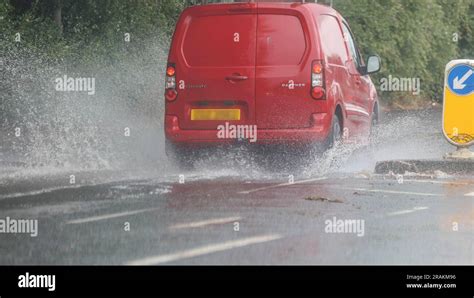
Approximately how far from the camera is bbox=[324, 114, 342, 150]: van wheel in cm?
1363

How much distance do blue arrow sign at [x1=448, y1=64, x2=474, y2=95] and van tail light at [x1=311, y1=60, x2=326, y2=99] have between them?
2267 mm

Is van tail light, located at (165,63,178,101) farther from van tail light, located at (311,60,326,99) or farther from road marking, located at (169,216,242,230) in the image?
road marking, located at (169,216,242,230)

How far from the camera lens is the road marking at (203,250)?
7414 mm

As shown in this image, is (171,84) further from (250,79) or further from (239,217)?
(239,217)

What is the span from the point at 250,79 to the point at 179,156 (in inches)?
48.2

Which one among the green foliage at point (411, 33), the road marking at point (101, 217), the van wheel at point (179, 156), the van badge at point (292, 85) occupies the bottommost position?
the road marking at point (101, 217)

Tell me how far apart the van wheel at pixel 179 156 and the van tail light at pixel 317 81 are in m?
1.61

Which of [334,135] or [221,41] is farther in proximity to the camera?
[334,135]

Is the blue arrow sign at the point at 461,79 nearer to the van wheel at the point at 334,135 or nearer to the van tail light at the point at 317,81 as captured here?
the van wheel at the point at 334,135

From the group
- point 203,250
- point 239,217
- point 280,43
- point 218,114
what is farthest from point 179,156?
point 203,250

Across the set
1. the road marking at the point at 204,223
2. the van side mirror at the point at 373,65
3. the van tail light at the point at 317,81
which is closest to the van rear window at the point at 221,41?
the van tail light at the point at 317,81

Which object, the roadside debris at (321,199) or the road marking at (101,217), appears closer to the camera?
the road marking at (101,217)

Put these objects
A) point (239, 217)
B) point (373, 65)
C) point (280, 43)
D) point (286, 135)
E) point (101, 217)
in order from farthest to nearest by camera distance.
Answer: point (373, 65), point (280, 43), point (286, 135), point (239, 217), point (101, 217)

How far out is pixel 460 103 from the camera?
14.9m
